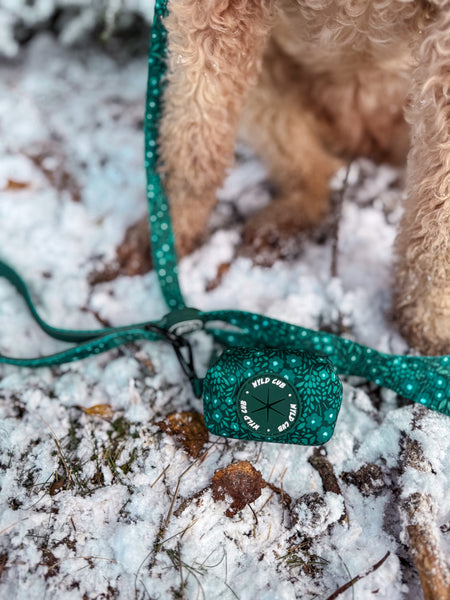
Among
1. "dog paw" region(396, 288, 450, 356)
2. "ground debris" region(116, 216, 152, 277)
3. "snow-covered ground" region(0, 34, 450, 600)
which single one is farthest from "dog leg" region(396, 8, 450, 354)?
"ground debris" region(116, 216, 152, 277)

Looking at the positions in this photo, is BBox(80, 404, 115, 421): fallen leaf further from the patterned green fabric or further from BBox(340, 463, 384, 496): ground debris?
BBox(340, 463, 384, 496): ground debris

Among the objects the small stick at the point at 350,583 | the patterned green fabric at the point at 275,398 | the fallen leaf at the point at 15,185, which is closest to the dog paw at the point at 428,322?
the patterned green fabric at the point at 275,398

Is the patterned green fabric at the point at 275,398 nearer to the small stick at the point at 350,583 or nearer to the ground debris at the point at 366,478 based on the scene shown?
the ground debris at the point at 366,478

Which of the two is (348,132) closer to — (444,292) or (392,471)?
(444,292)

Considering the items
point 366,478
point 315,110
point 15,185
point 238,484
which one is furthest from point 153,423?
point 315,110

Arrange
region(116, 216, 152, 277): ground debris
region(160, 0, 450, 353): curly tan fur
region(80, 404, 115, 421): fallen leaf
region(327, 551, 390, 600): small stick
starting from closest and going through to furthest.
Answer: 1. region(327, 551, 390, 600): small stick
2. region(160, 0, 450, 353): curly tan fur
3. region(80, 404, 115, 421): fallen leaf
4. region(116, 216, 152, 277): ground debris

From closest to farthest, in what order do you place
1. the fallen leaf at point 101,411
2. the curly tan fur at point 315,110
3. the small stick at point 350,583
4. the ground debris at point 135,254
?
the small stick at point 350,583, the curly tan fur at point 315,110, the fallen leaf at point 101,411, the ground debris at point 135,254
